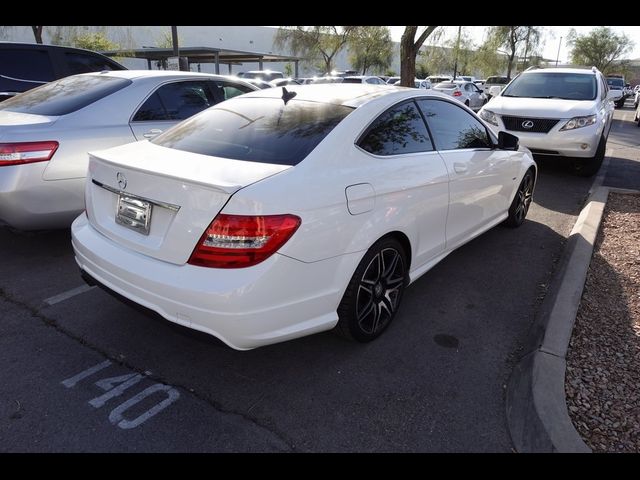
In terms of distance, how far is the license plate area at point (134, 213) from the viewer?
2.54 meters

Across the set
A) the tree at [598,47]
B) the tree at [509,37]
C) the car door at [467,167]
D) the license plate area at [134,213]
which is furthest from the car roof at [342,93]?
the tree at [598,47]

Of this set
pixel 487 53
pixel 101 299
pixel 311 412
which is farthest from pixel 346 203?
pixel 487 53

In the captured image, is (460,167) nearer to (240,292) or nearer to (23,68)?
(240,292)

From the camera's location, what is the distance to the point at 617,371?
9.05 feet

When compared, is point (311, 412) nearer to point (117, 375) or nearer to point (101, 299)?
point (117, 375)

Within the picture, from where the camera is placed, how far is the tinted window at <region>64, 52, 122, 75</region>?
23.7 feet

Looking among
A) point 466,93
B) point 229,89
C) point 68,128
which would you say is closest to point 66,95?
point 68,128

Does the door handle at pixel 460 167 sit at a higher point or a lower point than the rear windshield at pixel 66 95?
lower

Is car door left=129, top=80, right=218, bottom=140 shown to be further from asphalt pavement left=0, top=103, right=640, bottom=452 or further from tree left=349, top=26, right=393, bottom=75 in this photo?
tree left=349, top=26, right=393, bottom=75

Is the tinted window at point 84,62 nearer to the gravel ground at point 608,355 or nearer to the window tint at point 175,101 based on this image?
the window tint at point 175,101

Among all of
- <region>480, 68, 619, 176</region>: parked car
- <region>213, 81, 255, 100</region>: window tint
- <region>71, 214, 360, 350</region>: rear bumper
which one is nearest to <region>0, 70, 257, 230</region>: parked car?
<region>213, 81, 255, 100</region>: window tint

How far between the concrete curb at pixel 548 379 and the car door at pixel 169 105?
362cm

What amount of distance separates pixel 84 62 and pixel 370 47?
3793cm

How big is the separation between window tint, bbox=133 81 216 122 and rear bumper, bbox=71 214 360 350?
2.43 m
